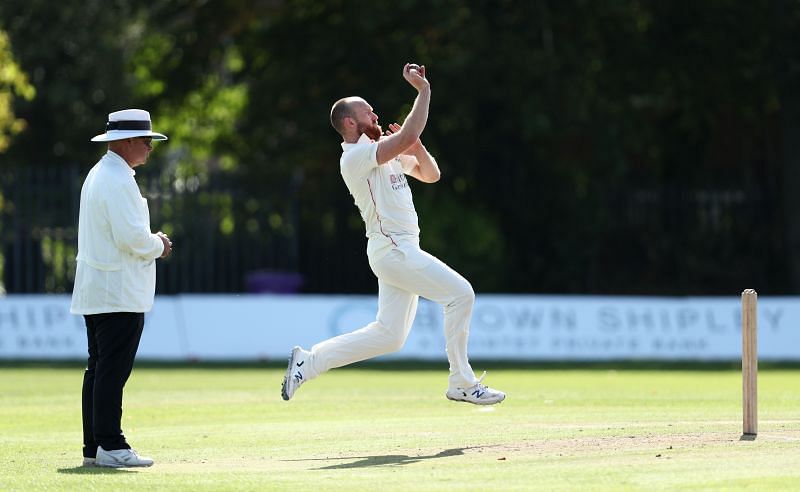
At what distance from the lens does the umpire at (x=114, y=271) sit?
27.3 ft

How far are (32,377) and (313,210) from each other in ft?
26.5

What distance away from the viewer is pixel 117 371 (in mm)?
8430

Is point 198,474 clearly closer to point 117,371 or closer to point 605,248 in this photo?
point 117,371

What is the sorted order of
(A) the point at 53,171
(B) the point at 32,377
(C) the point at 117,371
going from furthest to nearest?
(A) the point at 53,171 < (B) the point at 32,377 < (C) the point at 117,371

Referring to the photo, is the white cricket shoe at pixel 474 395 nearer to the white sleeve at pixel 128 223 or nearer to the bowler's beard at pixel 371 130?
the bowler's beard at pixel 371 130

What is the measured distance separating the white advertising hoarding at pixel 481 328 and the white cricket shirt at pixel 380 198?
9981 mm

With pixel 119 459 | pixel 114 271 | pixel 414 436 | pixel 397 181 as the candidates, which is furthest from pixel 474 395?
pixel 114 271

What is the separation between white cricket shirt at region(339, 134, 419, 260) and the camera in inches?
371

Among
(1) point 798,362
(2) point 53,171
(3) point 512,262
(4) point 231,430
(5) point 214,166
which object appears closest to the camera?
(4) point 231,430

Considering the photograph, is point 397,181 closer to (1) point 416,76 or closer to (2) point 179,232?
(1) point 416,76

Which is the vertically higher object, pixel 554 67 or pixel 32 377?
pixel 554 67

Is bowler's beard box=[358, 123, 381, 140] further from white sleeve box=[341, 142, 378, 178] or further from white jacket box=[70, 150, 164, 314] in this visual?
white jacket box=[70, 150, 164, 314]

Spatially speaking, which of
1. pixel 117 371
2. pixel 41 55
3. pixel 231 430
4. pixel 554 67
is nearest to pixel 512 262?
pixel 554 67

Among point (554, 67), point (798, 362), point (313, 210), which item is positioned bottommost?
point (798, 362)
